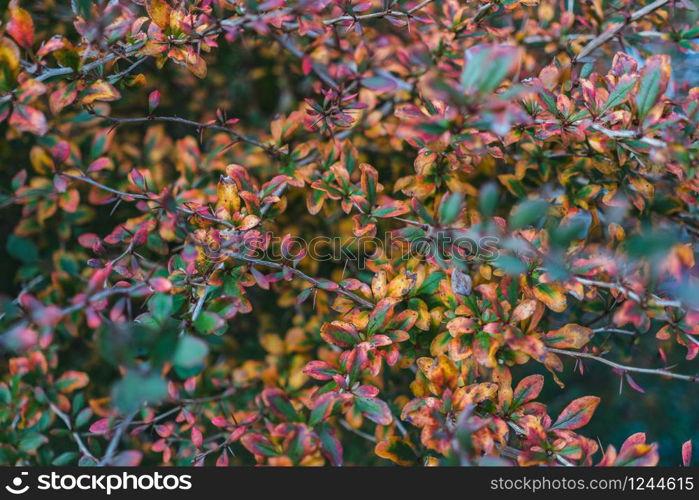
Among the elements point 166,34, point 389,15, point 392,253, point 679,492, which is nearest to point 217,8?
point 166,34

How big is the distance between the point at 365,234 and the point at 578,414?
0.53 m

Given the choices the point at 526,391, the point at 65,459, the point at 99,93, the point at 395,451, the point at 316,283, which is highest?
the point at 99,93

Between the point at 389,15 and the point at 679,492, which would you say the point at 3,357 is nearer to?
the point at 389,15

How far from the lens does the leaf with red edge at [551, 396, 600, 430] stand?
0.92 metres

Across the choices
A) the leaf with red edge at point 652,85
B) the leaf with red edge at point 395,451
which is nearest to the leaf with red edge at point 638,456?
the leaf with red edge at point 395,451

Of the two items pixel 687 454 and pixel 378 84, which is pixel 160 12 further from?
pixel 687 454

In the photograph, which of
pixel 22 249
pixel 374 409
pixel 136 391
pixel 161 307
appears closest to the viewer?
pixel 136 391

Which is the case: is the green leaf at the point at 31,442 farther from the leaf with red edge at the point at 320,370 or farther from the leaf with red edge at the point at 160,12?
the leaf with red edge at the point at 160,12

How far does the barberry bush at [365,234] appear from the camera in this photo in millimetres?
806

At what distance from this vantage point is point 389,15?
1.13 m

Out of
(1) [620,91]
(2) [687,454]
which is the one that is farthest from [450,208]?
(2) [687,454]

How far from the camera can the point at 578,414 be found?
3.05 ft

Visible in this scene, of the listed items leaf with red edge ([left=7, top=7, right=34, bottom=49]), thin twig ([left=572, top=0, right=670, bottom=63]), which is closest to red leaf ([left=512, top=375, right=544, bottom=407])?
thin twig ([left=572, top=0, right=670, bottom=63])

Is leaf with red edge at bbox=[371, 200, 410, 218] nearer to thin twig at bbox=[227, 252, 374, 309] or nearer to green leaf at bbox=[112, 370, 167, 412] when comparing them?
thin twig at bbox=[227, 252, 374, 309]
